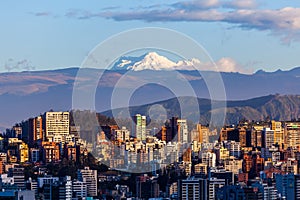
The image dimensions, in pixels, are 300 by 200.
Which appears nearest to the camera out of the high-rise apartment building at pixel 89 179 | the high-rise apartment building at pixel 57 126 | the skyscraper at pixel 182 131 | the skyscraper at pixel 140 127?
the high-rise apartment building at pixel 89 179

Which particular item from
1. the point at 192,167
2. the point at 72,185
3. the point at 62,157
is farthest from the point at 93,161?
the point at 72,185

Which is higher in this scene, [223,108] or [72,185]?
[223,108]

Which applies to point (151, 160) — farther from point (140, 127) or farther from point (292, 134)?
point (292, 134)

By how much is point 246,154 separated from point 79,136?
→ 8.83 feet

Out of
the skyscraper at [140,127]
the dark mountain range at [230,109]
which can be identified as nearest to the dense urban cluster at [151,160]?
the skyscraper at [140,127]

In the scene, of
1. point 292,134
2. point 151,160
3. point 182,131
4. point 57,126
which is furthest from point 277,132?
point 151,160

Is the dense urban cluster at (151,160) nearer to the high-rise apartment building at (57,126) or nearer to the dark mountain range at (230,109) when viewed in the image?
the high-rise apartment building at (57,126)

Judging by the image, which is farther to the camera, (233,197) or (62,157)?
(62,157)

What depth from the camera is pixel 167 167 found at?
58.9 ft

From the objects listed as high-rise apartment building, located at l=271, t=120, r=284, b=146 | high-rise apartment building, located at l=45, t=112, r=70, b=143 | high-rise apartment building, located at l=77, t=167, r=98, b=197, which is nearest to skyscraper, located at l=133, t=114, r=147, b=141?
high-rise apartment building, located at l=77, t=167, r=98, b=197

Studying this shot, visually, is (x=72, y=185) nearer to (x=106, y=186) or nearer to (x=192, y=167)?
(x=106, y=186)

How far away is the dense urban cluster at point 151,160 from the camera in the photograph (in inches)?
596

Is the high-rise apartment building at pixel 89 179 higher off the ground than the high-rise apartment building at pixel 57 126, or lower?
lower

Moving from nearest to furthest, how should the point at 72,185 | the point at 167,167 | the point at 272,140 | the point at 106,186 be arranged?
the point at 72,185 → the point at 106,186 → the point at 167,167 → the point at 272,140
